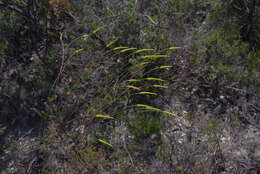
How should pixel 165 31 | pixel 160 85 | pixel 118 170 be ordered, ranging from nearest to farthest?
pixel 118 170, pixel 160 85, pixel 165 31

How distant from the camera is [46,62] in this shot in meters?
3.15

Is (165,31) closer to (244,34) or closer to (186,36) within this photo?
(186,36)

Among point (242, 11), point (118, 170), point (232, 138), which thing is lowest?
point (118, 170)

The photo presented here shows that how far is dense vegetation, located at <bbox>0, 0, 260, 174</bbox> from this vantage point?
2619mm

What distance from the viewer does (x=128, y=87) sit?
303cm

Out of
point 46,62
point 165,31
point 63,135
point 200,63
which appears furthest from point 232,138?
point 46,62

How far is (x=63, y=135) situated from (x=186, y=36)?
1949 millimetres

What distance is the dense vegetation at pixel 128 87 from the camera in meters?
2.62

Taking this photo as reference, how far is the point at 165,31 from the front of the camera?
11.2 feet

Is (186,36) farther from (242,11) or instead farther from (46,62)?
(46,62)

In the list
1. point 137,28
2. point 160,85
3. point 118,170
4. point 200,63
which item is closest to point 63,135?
point 118,170

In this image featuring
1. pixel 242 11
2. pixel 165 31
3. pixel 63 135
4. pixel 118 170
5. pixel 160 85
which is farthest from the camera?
pixel 242 11

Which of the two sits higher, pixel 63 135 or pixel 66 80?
pixel 66 80

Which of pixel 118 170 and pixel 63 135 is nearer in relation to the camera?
pixel 118 170
